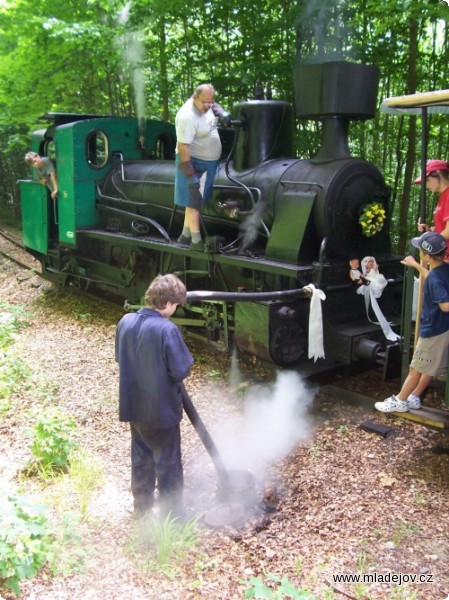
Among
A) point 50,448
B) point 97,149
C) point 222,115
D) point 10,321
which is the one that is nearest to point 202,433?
point 50,448

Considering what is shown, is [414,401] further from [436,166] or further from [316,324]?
[436,166]

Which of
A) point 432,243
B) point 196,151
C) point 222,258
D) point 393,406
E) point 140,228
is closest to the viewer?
point 432,243

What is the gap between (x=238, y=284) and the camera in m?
6.13

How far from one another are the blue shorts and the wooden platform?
232 centimetres

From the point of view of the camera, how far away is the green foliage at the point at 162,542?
3.27 m

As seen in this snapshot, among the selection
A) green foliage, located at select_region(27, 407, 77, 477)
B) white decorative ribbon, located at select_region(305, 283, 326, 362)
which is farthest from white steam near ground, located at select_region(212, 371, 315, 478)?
green foliage, located at select_region(27, 407, 77, 477)

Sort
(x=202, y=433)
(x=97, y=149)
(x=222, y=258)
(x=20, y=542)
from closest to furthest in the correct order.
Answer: (x=20, y=542) < (x=202, y=433) < (x=222, y=258) < (x=97, y=149)

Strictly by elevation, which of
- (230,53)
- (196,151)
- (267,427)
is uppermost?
(230,53)

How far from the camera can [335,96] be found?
530 cm

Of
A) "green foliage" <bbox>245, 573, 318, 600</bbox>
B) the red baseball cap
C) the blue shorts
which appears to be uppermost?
the red baseball cap

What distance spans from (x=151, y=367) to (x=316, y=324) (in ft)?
7.04

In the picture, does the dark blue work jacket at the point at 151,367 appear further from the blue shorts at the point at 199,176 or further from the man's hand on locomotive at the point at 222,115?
the man's hand on locomotive at the point at 222,115

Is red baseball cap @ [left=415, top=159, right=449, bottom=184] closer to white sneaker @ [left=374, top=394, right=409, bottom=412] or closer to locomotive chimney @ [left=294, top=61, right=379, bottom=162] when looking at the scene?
locomotive chimney @ [left=294, top=61, right=379, bottom=162]

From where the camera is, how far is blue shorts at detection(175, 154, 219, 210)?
19.8ft
